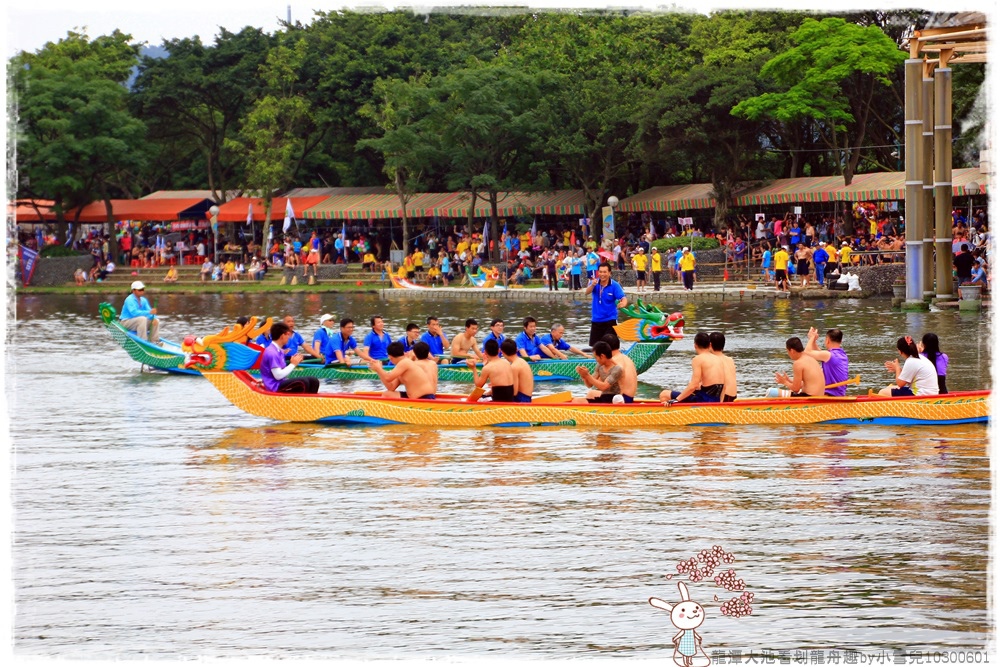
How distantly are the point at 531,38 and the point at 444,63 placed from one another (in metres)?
3.86

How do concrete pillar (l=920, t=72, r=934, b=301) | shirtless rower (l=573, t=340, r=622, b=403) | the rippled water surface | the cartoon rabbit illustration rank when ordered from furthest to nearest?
concrete pillar (l=920, t=72, r=934, b=301), shirtless rower (l=573, t=340, r=622, b=403), the rippled water surface, the cartoon rabbit illustration

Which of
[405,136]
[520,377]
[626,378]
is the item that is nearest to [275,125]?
[405,136]

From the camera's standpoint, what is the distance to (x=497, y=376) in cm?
1795

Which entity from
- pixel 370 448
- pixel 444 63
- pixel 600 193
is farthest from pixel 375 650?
pixel 444 63

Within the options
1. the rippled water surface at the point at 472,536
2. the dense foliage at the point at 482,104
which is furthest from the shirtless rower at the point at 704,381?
the dense foliage at the point at 482,104

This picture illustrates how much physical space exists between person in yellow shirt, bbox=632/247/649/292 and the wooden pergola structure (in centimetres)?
1170

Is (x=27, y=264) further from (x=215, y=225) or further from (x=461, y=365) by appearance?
(x=461, y=365)

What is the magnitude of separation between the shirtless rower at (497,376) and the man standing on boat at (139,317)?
10.1 m

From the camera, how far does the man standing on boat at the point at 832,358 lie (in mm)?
17453

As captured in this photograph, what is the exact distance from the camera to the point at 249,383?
1848cm

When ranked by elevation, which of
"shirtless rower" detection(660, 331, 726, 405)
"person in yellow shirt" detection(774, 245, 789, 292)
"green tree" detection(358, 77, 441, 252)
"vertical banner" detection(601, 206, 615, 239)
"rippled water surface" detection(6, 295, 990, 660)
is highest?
"green tree" detection(358, 77, 441, 252)

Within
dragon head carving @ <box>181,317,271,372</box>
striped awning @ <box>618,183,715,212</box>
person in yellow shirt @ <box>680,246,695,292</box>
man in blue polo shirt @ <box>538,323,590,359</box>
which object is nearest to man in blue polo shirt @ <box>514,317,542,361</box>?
man in blue polo shirt @ <box>538,323,590,359</box>

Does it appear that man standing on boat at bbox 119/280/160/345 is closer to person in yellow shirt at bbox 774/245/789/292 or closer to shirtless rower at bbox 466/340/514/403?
shirtless rower at bbox 466/340/514/403

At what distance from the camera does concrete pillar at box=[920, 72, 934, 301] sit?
32.0 m
